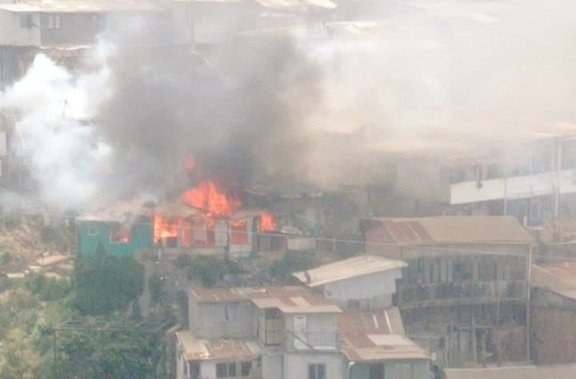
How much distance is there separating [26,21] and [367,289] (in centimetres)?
1088

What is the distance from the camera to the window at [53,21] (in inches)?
1259

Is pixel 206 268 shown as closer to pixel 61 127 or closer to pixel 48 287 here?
pixel 48 287

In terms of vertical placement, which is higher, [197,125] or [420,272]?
[197,125]

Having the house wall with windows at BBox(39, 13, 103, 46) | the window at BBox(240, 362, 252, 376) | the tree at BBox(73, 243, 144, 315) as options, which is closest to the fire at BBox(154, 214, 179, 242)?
the tree at BBox(73, 243, 144, 315)

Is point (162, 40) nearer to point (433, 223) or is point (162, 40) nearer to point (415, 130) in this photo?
point (415, 130)

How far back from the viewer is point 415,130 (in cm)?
2967

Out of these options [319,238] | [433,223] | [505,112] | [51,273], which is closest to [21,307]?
[51,273]

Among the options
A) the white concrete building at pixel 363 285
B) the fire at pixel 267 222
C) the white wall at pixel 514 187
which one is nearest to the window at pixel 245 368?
the white concrete building at pixel 363 285

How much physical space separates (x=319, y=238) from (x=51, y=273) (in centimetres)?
403

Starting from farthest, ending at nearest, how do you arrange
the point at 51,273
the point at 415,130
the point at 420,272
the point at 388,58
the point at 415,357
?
1. the point at 388,58
2. the point at 415,130
3. the point at 51,273
4. the point at 420,272
5. the point at 415,357

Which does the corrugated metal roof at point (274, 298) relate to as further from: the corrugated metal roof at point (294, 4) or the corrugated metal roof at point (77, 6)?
the corrugated metal roof at point (294, 4)

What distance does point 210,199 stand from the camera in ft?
86.8

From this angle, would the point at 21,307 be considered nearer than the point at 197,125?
Yes

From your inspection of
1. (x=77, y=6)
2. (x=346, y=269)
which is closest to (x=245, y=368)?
(x=346, y=269)
